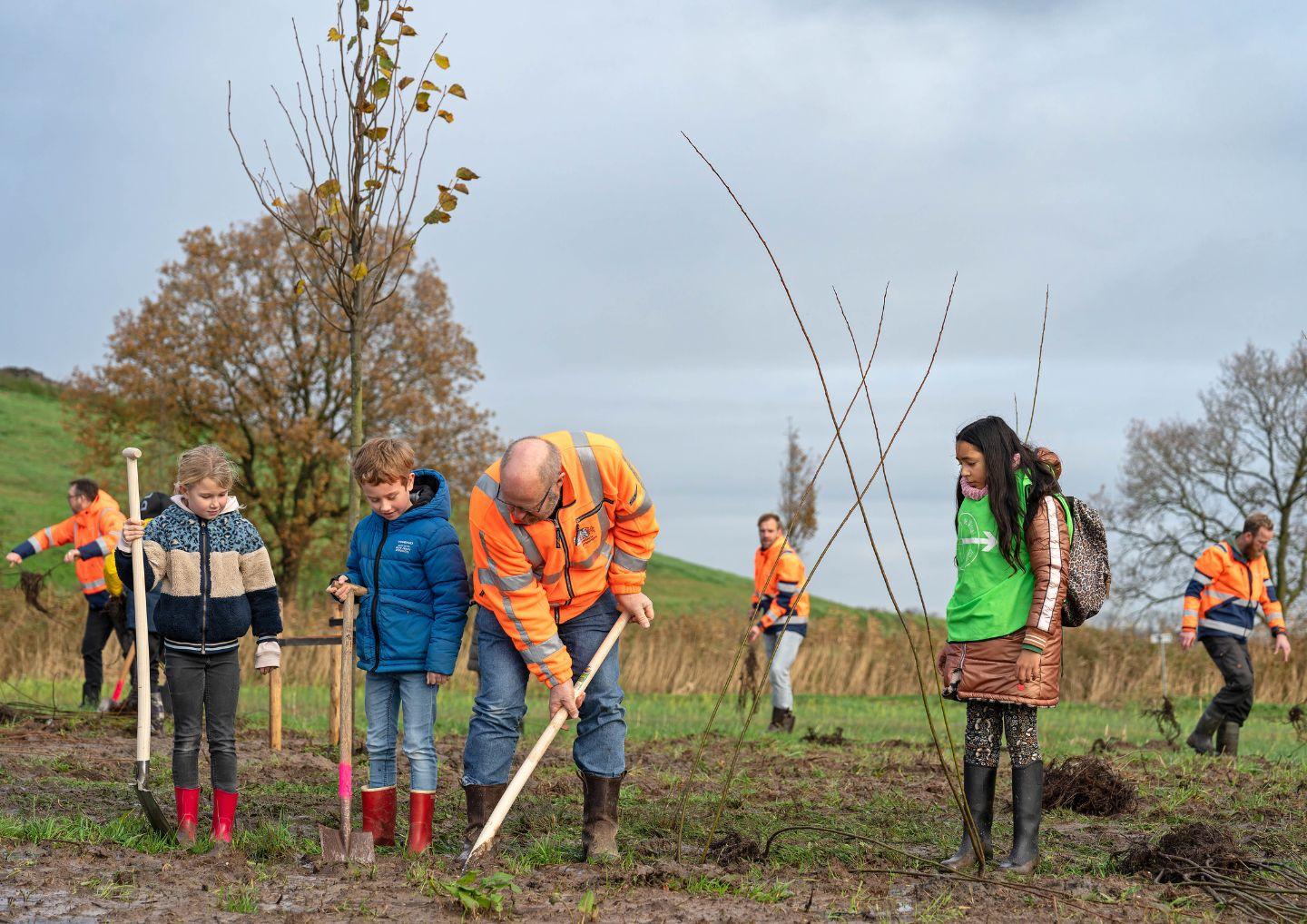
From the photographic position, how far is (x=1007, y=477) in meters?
5.17

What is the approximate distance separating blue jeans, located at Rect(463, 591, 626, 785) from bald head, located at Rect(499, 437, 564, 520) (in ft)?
2.20

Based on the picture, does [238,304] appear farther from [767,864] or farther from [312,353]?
[767,864]

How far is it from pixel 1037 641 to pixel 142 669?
3.82 meters

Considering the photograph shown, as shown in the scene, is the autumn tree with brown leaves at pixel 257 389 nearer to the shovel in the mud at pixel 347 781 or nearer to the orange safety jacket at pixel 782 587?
the orange safety jacket at pixel 782 587

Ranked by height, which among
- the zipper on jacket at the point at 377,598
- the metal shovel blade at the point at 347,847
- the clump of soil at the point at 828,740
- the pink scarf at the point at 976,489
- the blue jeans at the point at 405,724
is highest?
the pink scarf at the point at 976,489

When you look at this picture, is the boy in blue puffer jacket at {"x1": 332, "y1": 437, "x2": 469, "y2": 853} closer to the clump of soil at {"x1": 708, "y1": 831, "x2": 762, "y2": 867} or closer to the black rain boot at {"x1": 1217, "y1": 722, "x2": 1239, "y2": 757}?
the clump of soil at {"x1": 708, "y1": 831, "x2": 762, "y2": 867}

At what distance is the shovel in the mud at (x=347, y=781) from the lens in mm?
5137

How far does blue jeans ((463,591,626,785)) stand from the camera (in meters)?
5.24

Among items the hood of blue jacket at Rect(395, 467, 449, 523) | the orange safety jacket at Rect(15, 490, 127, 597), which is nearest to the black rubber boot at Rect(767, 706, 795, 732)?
the orange safety jacket at Rect(15, 490, 127, 597)

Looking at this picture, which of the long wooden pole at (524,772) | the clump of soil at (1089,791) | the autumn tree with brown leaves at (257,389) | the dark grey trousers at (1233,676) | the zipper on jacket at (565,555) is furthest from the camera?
the autumn tree with brown leaves at (257,389)

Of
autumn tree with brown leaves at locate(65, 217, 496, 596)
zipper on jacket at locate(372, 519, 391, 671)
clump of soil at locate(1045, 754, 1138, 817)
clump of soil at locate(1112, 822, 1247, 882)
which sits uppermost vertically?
autumn tree with brown leaves at locate(65, 217, 496, 596)

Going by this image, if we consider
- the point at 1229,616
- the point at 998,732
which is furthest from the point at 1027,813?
the point at 1229,616

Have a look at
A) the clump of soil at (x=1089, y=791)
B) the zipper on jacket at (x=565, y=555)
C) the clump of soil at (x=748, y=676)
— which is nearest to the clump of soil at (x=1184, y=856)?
the clump of soil at (x=1089, y=791)

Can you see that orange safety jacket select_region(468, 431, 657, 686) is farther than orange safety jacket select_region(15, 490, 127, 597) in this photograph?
No
